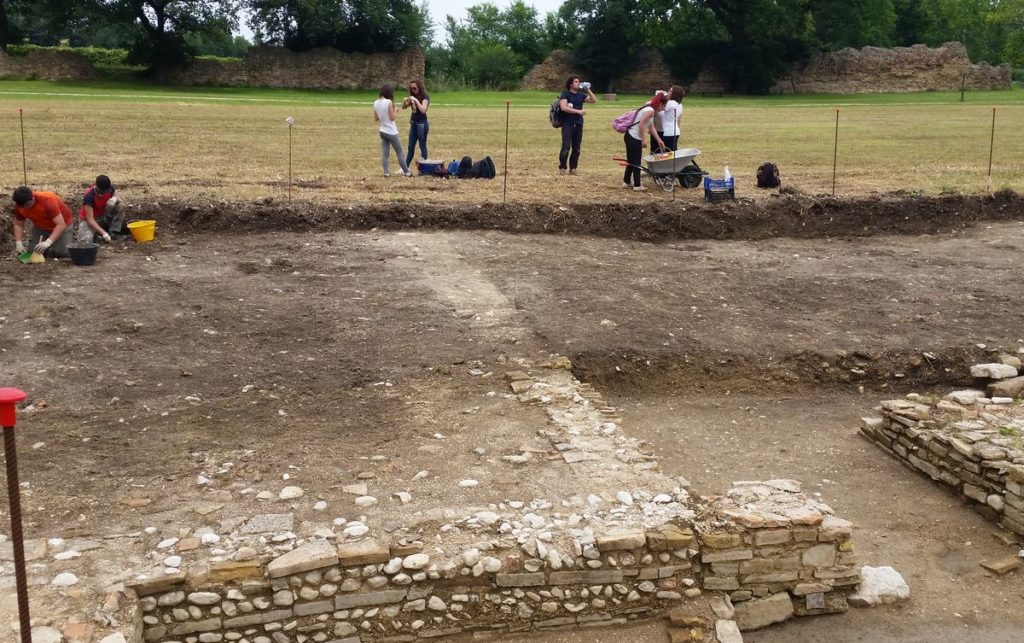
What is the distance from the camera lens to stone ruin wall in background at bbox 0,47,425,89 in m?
43.5

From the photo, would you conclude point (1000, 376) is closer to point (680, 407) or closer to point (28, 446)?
point (680, 407)

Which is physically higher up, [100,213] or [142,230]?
[100,213]

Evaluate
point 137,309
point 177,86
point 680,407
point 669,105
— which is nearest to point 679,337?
point 680,407

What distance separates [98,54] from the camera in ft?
150

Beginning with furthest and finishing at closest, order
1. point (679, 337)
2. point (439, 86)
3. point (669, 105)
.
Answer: point (439, 86)
point (669, 105)
point (679, 337)

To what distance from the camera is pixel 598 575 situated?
20.2 ft

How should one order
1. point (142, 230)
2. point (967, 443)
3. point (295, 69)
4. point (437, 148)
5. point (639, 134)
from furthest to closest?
point (295, 69), point (437, 148), point (639, 134), point (142, 230), point (967, 443)

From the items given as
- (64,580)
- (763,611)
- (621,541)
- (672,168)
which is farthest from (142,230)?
(763,611)

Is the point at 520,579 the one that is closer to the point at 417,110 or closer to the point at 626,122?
the point at 626,122

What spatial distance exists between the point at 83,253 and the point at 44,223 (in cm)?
73

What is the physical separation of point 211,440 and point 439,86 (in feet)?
141

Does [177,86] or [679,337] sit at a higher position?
[177,86]

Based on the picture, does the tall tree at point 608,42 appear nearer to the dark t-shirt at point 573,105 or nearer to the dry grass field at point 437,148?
the dry grass field at point 437,148

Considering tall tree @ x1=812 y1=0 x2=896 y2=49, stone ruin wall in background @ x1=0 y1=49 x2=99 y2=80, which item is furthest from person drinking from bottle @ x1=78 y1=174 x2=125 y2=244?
tall tree @ x1=812 y1=0 x2=896 y2=49
